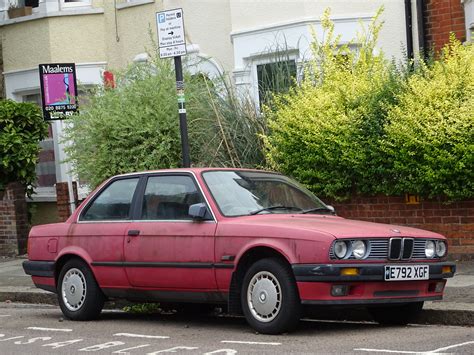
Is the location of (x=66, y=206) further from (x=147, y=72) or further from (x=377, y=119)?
(x=377, y=119)

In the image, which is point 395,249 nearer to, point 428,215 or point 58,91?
point 428,215

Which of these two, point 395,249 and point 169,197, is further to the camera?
point 169,197

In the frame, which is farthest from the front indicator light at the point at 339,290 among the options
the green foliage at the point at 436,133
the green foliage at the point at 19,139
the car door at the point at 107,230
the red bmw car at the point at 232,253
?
the green foliage at the point at 19,139

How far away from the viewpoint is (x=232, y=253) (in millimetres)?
10234

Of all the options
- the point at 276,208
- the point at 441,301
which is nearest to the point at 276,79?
the point at 276,208

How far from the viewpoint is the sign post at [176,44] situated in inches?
538

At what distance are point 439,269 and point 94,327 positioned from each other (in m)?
3.50

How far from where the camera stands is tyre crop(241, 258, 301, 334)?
9.72 metres

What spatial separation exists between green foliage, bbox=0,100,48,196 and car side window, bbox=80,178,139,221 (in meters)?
8.03

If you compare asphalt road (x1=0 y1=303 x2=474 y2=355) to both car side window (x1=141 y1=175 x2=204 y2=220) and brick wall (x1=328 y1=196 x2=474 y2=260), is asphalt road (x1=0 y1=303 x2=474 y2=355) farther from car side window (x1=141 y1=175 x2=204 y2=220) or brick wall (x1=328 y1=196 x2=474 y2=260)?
brick wall (x1=328 y1=196 x2=474 y2=260)

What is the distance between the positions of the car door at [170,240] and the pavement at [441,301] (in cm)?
170

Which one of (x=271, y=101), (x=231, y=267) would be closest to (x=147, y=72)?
(x=271, y=101)

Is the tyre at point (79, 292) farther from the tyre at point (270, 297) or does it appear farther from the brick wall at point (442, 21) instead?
the brick wall at point (442, 21)

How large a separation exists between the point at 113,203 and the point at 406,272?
3387 mm
